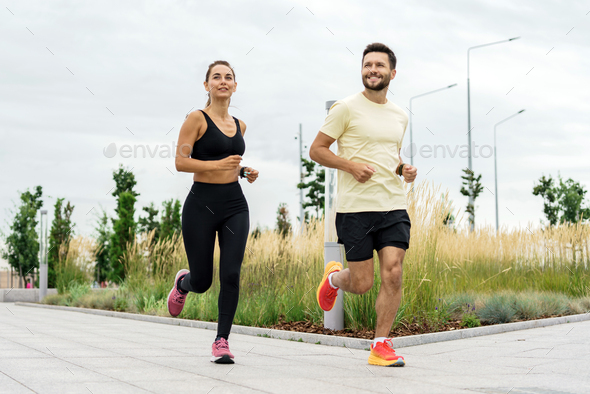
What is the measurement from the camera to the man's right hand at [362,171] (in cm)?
439

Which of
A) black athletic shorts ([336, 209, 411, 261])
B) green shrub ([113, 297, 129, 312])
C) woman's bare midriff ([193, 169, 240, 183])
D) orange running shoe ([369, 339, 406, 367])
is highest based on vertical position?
woman's bare midriff ([193, 169, 240, 183])

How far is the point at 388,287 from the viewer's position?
4.47 metres

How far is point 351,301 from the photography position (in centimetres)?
643

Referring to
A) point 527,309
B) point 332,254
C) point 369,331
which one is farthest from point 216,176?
point 527,309

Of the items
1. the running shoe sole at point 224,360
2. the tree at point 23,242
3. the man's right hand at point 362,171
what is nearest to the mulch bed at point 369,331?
the running shoe sole at point 224,360

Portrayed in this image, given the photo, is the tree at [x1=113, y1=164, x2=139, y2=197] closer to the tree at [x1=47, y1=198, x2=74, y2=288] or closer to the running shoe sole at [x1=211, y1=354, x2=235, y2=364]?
the tree at [x1=47, y1=198, x2=74, y2=288]

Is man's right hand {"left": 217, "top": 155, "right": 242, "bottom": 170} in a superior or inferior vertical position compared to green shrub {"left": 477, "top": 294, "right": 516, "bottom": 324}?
superior

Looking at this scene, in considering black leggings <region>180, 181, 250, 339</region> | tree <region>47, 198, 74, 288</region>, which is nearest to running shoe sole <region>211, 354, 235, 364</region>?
black leggings <region>180, 181, 250, 339</region>

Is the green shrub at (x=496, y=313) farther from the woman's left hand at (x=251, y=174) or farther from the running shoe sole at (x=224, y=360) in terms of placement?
the woman's left hand at (x=251, y=174)

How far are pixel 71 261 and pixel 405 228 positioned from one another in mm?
14114

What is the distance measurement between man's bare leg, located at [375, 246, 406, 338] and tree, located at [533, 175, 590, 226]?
25872 millimetres

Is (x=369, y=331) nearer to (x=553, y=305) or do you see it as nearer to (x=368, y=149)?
(x=368, y=149)

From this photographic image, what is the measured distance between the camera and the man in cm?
447

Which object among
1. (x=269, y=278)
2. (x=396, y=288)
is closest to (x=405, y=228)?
(x=396, y=288)
